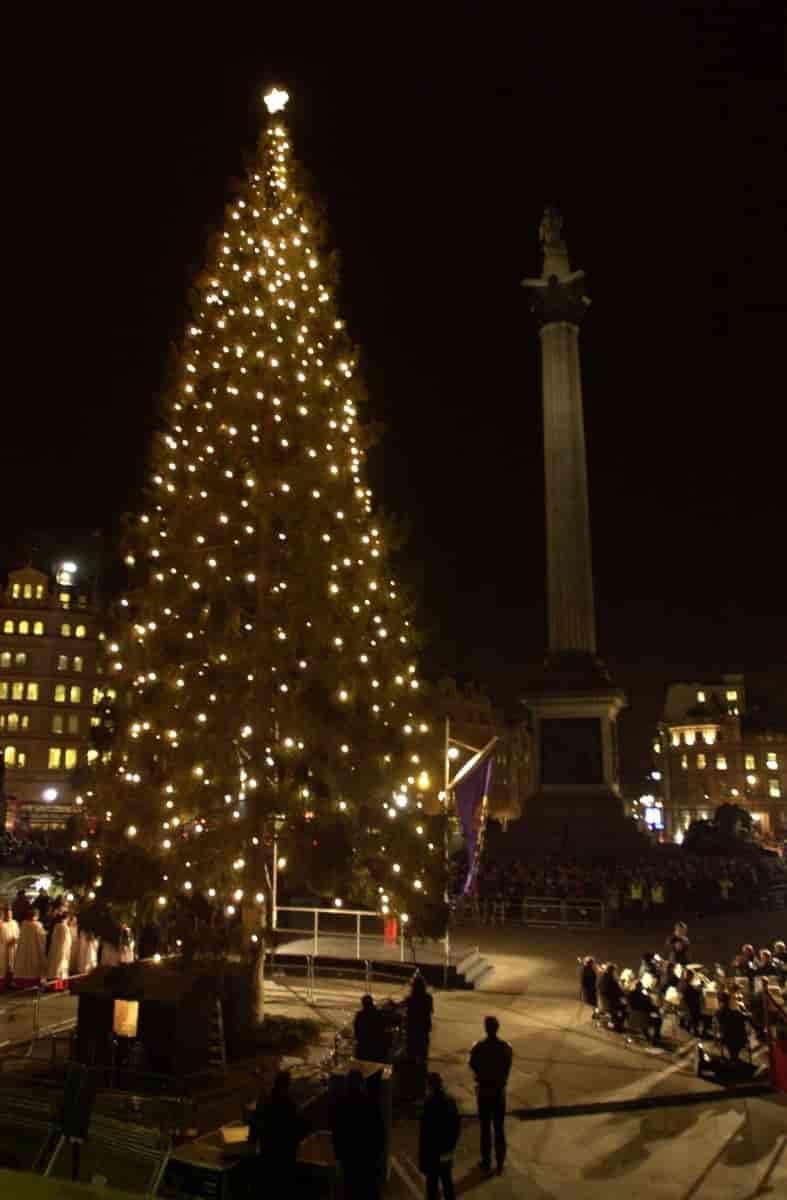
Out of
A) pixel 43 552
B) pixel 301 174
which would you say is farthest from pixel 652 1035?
pixel 43 552

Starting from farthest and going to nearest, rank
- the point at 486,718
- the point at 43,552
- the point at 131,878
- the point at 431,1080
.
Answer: the point at 486,718 < the point at 43,552 < the point at 131,878 < the point at 431,1080

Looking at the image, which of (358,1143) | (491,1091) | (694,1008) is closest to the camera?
(358,1143)

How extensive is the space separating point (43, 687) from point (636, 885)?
184 ft

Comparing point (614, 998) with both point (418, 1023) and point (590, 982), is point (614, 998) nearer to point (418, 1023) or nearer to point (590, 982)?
point (590, 982)

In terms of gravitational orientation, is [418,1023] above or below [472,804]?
below

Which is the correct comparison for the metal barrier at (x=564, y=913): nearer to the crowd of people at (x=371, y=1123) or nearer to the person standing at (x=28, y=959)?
the person standing at (x=28, y=959)

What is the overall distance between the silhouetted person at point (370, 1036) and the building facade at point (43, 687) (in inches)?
2464

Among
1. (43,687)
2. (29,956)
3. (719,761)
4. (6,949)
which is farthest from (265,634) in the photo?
(719,761)

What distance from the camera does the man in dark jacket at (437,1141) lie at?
8.68 m

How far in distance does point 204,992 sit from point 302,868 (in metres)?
2.35

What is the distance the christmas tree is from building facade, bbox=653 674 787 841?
294ft

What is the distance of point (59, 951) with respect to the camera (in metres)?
18.4

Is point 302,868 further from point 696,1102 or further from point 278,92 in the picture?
point 278,92

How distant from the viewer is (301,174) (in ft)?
59.1
